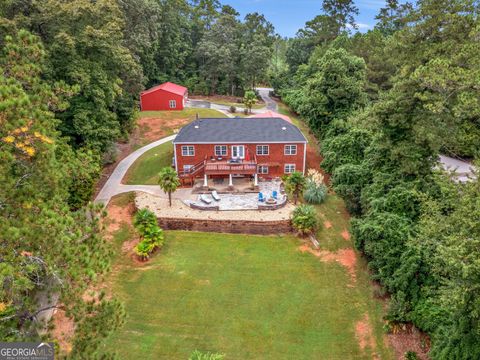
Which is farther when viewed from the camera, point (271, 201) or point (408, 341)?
point (271, 201)

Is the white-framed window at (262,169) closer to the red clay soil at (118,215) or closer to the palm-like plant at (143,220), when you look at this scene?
the red clay soil at (118,215)

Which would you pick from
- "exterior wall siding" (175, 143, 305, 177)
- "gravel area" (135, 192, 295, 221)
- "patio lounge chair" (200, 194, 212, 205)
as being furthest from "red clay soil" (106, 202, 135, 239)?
"exterior wall siding" (175, 143, 305, 177)

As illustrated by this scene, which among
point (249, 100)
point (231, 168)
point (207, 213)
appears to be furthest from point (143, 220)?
point (249, 100)

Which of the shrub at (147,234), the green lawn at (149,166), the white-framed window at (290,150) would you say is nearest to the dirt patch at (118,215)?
the shrub at (147,234)

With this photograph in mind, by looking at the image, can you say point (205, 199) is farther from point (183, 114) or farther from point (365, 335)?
point (183, 114)

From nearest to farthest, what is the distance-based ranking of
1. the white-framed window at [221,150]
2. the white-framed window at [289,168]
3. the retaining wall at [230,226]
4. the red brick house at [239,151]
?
the retaining wall at [230,226] < the red brick house at [239,151] < the white-framed window at [221,150] < the white-framed window at [289,168]

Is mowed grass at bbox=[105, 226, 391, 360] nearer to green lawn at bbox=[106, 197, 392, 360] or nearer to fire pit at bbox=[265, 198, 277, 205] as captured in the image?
green lawn at bbox=[106, 197, 392, 360]

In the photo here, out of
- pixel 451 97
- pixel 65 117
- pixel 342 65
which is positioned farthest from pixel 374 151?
pixel 65 117
